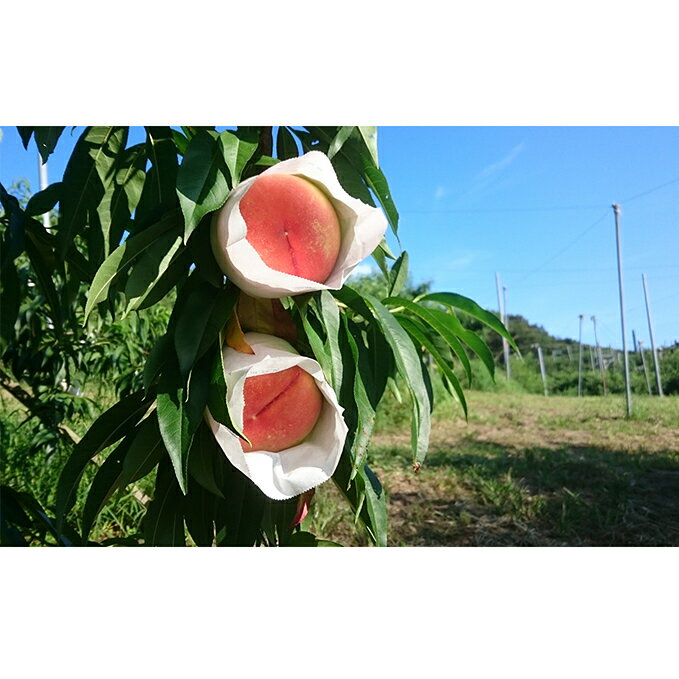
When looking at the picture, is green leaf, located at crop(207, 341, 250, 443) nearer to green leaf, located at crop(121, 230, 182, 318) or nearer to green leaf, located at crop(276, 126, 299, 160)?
green leaf, located at crop(121, 230, 182, 318)

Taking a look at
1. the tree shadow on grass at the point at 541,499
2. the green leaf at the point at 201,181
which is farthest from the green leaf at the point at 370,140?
the tree shadow on grass at the point at 541,499

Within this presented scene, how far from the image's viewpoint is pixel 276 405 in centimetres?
38

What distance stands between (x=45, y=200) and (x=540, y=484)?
2.32 m

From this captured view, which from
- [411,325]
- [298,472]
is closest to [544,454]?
[411,325]

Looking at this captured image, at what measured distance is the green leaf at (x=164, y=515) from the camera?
0.54 m

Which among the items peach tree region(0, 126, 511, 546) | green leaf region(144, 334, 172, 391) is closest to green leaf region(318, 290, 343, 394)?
peach tree region(0, 126, 511, 546)

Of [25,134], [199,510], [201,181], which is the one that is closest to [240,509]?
[199,510]

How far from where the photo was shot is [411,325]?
56cm

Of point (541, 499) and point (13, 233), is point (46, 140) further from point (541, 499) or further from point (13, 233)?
point (541, 499)

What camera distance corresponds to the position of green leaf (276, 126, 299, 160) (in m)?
0.54

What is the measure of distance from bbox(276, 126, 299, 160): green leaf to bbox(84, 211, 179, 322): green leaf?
0.16 m

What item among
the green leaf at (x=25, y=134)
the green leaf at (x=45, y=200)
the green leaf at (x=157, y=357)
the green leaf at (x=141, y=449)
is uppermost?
the green leaf at (x=25, y=134)

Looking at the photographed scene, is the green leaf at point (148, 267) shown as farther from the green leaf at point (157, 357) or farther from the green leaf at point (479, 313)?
the green leaf at point (479, 313)
